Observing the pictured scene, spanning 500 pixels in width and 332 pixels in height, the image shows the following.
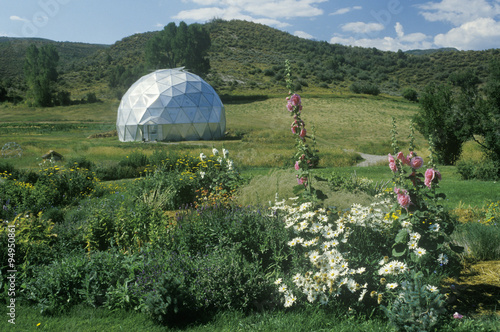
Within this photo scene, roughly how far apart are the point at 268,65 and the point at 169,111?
5794cm

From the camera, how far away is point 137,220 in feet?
20.3

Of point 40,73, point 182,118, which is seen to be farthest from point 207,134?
point 40,73

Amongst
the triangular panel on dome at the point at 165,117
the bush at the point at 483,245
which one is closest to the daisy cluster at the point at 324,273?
the bush at the point at 483,245

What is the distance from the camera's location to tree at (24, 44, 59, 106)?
61.7 meters

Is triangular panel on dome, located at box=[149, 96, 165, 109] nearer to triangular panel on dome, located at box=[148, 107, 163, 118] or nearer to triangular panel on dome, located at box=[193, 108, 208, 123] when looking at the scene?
triangular panel on dome, located at box=[148, 107, 163, 118]

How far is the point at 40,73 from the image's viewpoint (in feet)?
227

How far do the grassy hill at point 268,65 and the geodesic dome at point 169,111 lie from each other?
28.0 meters

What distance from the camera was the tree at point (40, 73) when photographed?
61744mm

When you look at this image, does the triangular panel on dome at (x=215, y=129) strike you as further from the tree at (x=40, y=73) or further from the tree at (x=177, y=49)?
the tree at (x=40, y=73)

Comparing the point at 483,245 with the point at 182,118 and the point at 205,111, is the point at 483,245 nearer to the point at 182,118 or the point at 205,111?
the point at 182,118

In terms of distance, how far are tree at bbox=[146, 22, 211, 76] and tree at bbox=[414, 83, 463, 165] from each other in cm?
4523

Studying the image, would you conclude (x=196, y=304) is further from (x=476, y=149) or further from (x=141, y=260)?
(x=476, y=149)

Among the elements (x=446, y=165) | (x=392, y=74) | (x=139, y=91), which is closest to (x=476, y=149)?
(x=446, y=165)

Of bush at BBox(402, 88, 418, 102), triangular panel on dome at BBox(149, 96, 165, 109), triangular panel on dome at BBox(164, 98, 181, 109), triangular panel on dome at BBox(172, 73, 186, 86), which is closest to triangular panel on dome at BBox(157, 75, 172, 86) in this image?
triangular panel on dome at BBox(172, 73, 186, 86)
